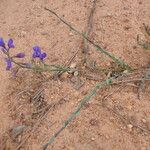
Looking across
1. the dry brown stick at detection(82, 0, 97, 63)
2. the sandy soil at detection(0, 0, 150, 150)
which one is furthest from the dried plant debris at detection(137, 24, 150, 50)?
the dry brown stick at detection(82, 0, 97, 63)

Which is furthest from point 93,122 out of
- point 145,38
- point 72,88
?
point 145,38

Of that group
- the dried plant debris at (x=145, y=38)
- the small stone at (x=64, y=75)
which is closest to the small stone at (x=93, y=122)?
the small stone at (x=64, y=75)

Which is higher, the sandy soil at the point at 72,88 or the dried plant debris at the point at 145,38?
the dried plant debris at the point at 145,38

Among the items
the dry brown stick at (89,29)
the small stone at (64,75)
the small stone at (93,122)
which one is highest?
the dry brown stick at (89,29)

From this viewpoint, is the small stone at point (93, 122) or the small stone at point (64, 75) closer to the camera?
the small stone at point (93, 122)

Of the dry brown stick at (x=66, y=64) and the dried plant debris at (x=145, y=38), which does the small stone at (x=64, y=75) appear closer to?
the dry brown stick at (x=66, y=64)

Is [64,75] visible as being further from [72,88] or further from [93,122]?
[93,122]

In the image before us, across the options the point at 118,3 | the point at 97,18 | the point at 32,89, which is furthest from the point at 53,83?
the point at 118,3

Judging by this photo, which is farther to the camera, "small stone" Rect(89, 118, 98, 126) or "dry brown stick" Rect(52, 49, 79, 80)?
"dry brown stick" Rect(52, 49, 79, 80)

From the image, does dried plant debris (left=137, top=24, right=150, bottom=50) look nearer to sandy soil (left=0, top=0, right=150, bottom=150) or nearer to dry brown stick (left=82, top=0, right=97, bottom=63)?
sandy soil (left=0, top=0, right=150, bottom=150)
